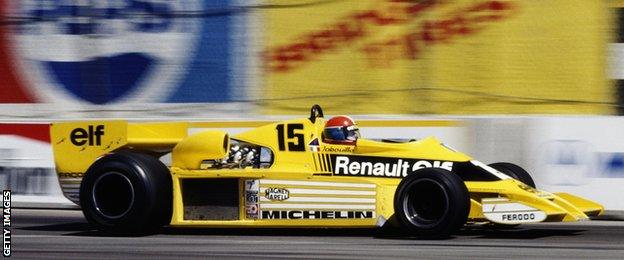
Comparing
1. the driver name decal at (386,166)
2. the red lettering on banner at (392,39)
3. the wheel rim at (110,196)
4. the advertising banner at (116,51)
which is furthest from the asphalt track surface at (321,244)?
the advertising banner at (116,51)

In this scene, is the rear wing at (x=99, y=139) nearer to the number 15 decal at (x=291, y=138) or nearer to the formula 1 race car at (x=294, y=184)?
the formula 1 race car at (x=294, y=184)

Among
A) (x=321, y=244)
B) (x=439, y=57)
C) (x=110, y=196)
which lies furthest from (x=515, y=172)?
(x=110, y=196)

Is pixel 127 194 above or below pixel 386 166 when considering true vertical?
below

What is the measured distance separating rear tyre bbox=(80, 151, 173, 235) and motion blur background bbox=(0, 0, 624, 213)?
3648 millimetres

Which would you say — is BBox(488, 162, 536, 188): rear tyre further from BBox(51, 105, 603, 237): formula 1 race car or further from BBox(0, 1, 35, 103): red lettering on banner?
BBox(0, 1, 35, 103): red lettering on banner

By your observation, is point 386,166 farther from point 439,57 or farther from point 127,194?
point 439,57

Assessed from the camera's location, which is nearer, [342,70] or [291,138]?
[291,138]

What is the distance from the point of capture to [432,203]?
1107 cm

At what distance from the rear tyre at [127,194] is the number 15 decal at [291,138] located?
113cm

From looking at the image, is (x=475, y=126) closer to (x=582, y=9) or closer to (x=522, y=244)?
(x=582, y=9)

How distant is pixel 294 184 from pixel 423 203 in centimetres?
127

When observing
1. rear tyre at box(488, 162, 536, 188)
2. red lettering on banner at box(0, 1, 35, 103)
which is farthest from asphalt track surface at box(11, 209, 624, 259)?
red lettering on banner at box(0, 1, 35, 103)

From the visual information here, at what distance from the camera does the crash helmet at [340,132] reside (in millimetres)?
11898

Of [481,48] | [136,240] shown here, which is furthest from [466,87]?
[136,240]
